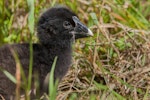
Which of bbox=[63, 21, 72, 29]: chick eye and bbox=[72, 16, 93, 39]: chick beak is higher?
bbox=[63, 21, 72, 29]: chick eye

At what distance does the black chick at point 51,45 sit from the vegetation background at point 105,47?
31 cm

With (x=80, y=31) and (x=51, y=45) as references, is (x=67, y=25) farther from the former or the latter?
(x=51, y=45)

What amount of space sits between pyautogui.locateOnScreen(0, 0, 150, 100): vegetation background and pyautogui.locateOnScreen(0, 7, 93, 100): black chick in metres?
0.31

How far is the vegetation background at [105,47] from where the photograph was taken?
657cm

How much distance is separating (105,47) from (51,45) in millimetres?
970

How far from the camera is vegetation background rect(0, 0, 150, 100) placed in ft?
21.6

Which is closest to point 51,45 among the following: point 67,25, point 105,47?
point 67,25

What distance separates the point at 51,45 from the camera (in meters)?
6.30

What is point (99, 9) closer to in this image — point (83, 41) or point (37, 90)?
point (83, 41)

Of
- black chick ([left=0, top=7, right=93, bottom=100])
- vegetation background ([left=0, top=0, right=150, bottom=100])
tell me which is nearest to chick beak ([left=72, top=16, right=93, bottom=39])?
black chick ([left=0, top=7, right=93, bottom=100])

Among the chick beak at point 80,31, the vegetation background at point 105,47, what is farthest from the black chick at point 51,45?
the vegetation background at point 105,47

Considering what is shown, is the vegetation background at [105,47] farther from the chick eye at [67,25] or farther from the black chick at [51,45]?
the chick eye at [67,25]

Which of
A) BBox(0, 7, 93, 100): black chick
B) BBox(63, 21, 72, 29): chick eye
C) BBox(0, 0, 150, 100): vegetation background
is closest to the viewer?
BBox(0, 7, 93, 100): black chick

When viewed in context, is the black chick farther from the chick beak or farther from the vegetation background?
the vegetation background
